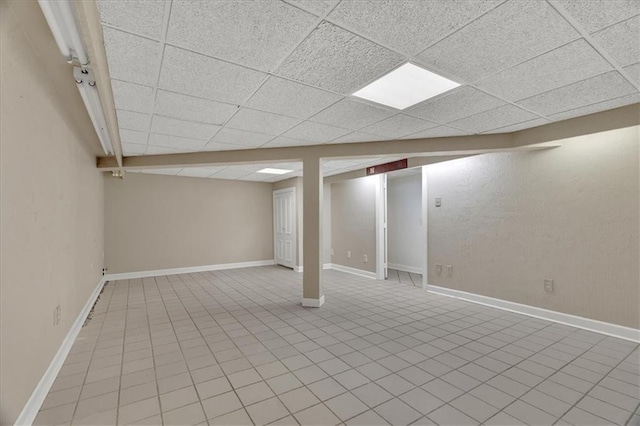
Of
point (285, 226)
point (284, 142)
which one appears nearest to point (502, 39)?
point (284, 142)

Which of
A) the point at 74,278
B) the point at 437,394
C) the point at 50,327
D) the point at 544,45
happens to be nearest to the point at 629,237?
the point at 544,45

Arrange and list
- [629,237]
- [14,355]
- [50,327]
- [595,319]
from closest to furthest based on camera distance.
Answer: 1. [14,355]
2. [50,327]
3. [629,237]
4. [595,319]

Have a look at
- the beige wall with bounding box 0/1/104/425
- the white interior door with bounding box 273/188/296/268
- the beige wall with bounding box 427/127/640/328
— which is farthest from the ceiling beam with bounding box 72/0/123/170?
the white interior door with bounding box 273/188/296/268

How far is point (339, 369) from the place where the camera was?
2502 millimetres

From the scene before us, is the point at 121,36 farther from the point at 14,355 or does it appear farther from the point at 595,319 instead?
the point at 595,319

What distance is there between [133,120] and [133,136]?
0.69 m

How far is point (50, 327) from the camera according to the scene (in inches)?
93.0

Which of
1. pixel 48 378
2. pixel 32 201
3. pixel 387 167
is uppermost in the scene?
pixel 387 167

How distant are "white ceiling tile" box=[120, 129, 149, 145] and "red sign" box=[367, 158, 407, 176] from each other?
4.17 m

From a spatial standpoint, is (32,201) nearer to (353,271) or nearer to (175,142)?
(175,142)

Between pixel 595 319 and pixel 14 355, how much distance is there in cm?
527

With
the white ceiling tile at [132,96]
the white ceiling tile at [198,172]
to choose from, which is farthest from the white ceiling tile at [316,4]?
the white ceiling tile at [198,172]

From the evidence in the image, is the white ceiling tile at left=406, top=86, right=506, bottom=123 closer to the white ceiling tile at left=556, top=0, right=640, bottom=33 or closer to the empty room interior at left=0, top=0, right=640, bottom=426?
the empty room interior at left=0, top=0, right=640, bottom=426

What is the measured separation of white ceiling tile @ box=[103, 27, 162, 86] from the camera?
5.81ft
